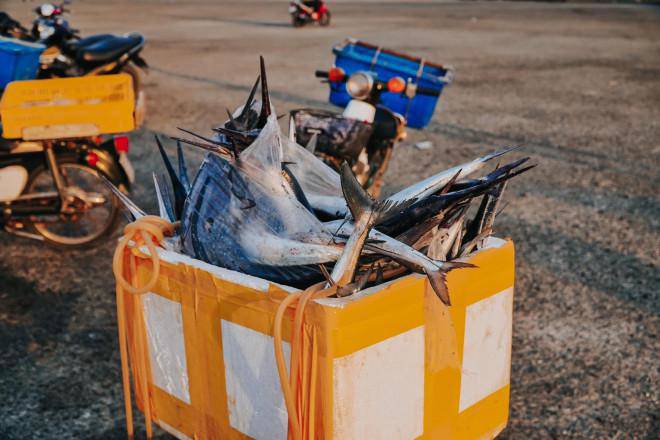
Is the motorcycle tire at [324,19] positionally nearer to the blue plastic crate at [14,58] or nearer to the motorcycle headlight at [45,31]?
the motorcycle headlight at [45,31]

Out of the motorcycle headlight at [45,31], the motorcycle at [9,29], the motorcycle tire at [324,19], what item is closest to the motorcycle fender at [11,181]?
the motorcycle at [9,29]

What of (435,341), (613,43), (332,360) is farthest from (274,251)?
(613,43)

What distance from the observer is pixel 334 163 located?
353cm

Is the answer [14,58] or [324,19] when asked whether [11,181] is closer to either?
[14,58]

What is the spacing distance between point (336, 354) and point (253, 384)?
31 centimetres

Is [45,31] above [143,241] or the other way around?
above

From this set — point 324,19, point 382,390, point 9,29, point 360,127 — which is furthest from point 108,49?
point 324,19

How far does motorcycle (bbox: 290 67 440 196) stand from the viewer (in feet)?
11.6

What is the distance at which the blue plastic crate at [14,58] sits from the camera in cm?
442

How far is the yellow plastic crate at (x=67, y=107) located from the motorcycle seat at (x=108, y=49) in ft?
11.9

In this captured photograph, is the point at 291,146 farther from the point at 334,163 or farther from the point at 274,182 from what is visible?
the point at 334,163

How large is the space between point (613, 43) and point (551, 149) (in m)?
10.3

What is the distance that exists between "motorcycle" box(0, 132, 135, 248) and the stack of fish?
2667 millimetres

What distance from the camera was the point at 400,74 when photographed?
13.8ft
